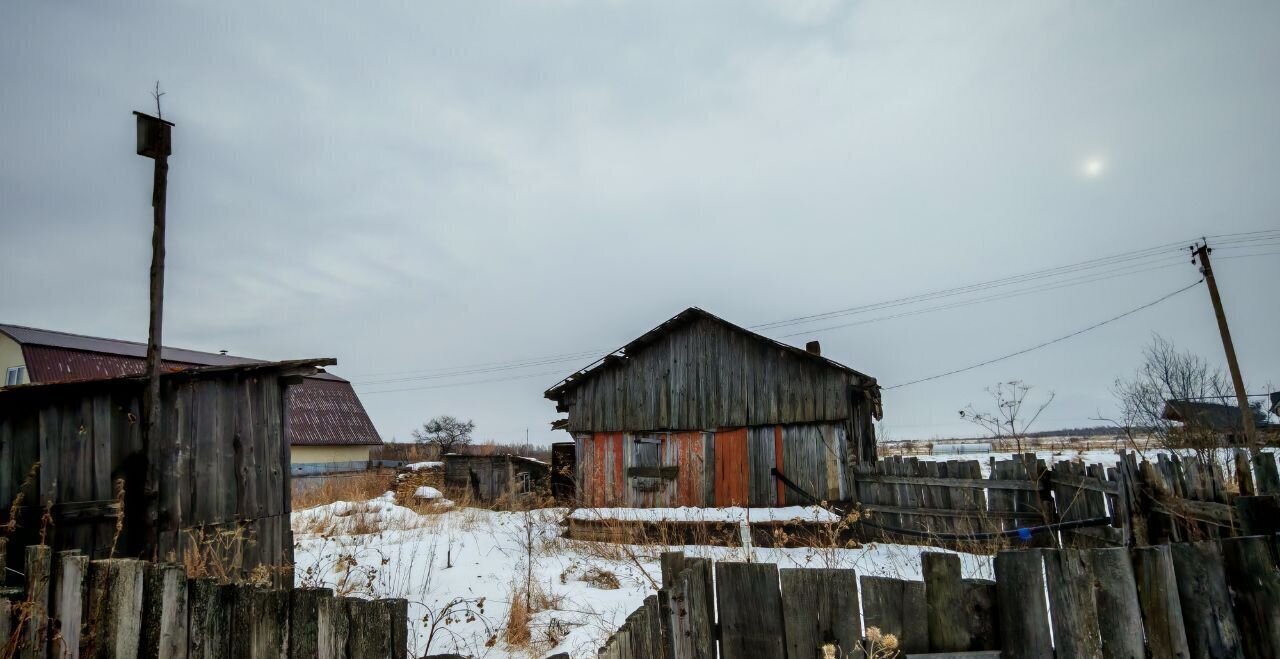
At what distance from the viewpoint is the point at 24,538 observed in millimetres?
6348

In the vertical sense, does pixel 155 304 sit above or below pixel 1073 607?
above

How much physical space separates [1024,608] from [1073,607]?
0.55 ft

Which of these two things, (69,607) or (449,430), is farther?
(449,430)

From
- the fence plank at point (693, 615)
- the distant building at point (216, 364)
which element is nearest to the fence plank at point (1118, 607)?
the fence plank at point (693, 615)

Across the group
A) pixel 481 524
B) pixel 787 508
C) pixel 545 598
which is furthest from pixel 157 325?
pixel 787 508

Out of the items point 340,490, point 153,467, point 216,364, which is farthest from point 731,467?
point 216,364

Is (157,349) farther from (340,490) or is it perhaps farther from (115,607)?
(340,490)

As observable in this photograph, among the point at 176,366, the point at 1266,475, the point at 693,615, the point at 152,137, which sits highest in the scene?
the point at 152,137

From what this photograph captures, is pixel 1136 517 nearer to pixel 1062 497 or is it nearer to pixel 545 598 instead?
pixel 1062 497

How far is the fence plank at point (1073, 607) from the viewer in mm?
2383

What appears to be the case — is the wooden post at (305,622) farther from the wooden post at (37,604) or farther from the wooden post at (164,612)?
the wooden post at (37,604)

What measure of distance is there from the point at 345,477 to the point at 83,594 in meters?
28.3

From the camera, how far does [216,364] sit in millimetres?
25734

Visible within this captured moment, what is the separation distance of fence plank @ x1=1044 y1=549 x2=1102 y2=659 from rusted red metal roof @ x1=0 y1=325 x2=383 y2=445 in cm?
1820
